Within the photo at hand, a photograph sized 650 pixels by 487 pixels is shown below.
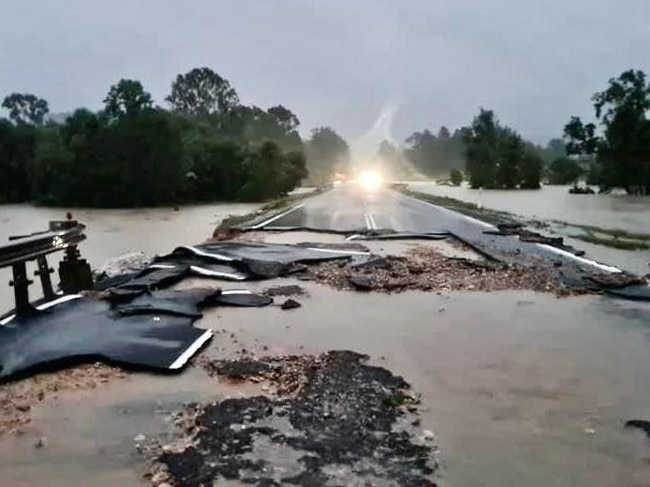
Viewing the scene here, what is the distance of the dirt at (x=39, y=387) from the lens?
171 inches

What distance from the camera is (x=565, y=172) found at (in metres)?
93.7

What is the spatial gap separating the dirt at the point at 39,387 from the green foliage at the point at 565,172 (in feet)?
289

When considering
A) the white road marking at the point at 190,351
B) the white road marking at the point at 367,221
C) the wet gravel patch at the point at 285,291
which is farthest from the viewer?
the white road marking at the point at 367,221

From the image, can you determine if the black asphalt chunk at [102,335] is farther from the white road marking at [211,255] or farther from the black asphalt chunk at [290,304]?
the white road marking at [211,255]

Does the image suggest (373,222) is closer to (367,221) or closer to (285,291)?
(367,221)

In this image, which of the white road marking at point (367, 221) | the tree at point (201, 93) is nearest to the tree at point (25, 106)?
the tree at point (201, 93)

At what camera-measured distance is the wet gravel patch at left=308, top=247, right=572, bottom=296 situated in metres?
9.28

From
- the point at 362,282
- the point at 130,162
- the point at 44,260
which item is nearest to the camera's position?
the point at 44,260

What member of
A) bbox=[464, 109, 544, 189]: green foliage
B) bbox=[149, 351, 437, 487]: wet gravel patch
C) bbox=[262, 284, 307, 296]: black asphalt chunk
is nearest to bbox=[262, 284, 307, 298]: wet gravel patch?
bbox=[262, 284, 307, 296]: black asphalt chunk

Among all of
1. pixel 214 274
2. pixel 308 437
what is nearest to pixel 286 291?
pixel 214 274

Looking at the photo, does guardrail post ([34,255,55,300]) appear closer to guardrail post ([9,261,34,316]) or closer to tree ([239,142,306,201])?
guardrail post ([9,261,34,316])

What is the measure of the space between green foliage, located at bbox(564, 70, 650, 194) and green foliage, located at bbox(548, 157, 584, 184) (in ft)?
97.3

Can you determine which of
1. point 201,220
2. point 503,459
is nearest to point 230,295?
point 503,459

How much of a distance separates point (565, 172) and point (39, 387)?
9560 cm
